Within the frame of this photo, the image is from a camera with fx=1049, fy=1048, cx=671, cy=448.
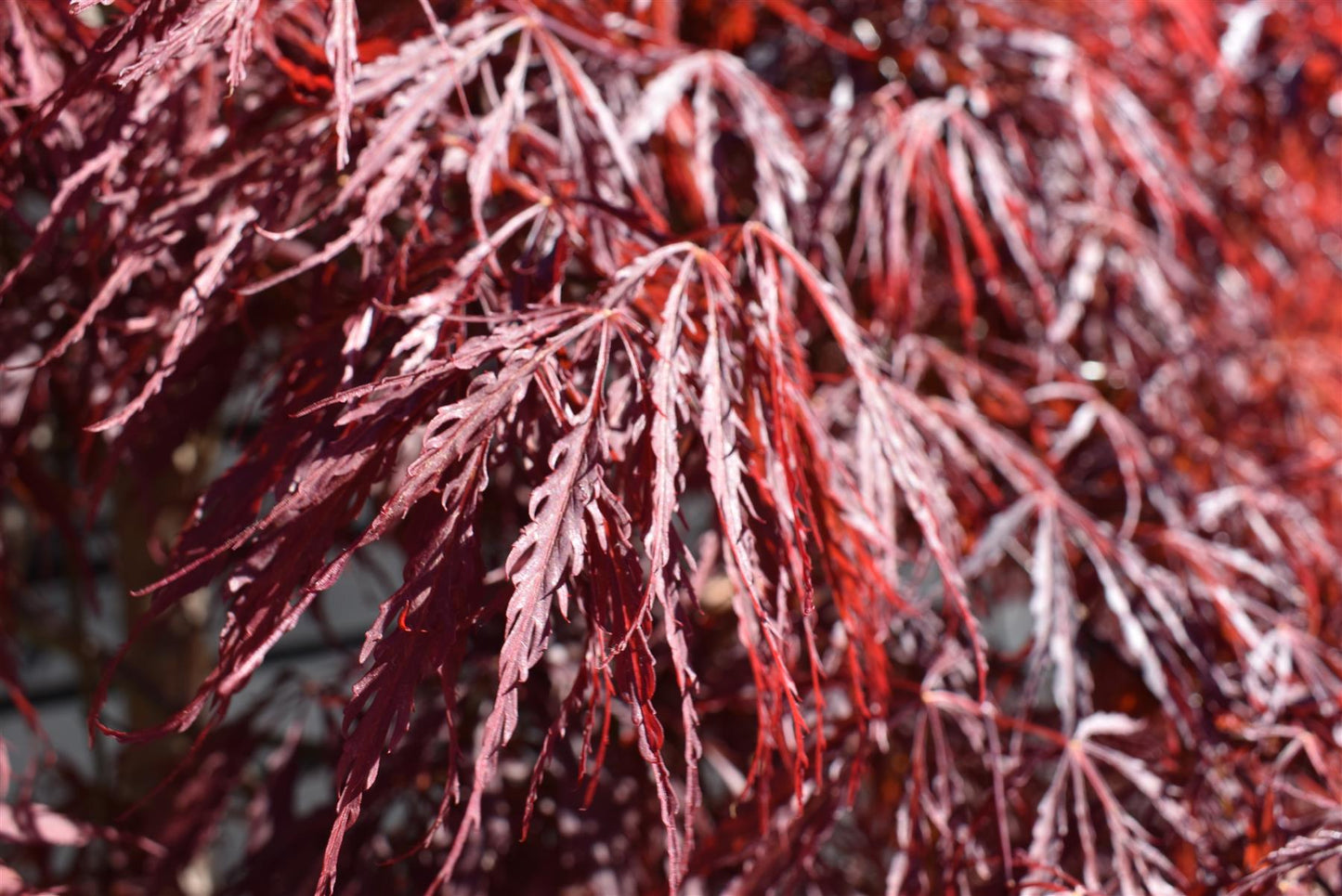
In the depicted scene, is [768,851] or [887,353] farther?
[887,353]

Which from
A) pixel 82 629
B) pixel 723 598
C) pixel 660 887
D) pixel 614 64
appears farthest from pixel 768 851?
pixel 82 629

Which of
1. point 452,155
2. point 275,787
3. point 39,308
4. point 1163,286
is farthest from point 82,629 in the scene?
point 1163,286

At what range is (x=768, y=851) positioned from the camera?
77 centimetres

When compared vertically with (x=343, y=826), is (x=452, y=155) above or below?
above

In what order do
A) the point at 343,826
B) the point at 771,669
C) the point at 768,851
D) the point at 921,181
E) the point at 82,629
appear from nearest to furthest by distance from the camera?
the point at 343,826 < the point at 771,669 < the point at 768,851 < the point at 921,181 < the point at 82,629

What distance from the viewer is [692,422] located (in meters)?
0.57

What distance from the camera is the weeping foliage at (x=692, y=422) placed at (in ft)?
1.68

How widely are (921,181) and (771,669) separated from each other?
1.57 ft

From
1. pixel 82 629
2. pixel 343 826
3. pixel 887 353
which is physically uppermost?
pixel 343 826

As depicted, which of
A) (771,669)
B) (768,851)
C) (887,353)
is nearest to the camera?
(771,669)

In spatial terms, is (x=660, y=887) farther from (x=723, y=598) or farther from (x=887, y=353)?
(x=887, y=353)

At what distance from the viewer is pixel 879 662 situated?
706mm

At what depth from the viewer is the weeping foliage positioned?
1.68 ft

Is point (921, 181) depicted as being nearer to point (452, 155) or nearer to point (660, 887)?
point (452, 155)
